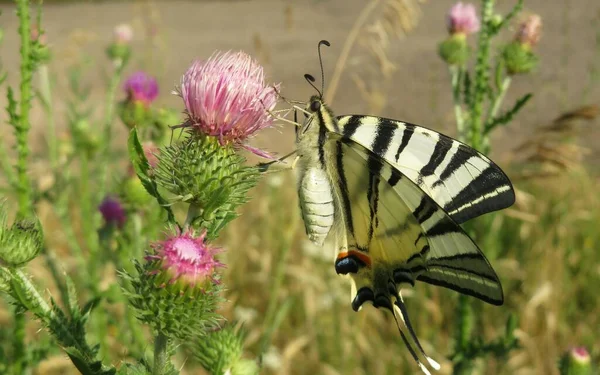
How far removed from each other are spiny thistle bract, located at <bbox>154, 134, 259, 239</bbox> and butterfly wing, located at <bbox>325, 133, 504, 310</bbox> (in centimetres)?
49

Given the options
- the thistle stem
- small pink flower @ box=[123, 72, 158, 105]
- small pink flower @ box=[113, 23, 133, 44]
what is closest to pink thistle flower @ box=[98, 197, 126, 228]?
small pink flower @ box=[123, 72, 158, 105]

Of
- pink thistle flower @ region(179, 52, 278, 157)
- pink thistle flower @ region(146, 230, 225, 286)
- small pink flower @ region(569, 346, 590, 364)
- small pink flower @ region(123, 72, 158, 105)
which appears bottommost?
small pink flower @ region(569, 346, 590, 364)

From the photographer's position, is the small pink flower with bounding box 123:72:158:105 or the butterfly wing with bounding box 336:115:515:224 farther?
the small pink flower with bounding box 123:72:158:105

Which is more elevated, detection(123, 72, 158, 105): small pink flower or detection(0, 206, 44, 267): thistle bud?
detection(0, 206, 44, 267): thistle bud

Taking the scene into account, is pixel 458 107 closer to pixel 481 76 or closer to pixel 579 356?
pixel 481 76

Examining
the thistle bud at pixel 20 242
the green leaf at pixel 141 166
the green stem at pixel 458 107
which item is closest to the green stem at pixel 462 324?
the green stem at pixel 458 107

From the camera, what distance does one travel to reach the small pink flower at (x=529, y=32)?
3332mm

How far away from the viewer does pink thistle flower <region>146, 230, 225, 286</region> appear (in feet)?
5.76

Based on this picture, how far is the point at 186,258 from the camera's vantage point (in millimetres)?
1747

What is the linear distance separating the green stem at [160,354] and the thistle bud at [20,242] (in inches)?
17.4

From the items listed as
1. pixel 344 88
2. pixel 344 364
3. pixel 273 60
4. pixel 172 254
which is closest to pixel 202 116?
pixel 172 254

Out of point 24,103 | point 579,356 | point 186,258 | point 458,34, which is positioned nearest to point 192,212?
point 186,258

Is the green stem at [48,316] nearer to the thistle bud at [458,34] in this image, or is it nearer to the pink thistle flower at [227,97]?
the pink thistle flower at [227,97]

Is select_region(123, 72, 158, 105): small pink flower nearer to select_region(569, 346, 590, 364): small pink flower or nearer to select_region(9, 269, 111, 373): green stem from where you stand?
select_region(9, 269, 111, 373): green stem
